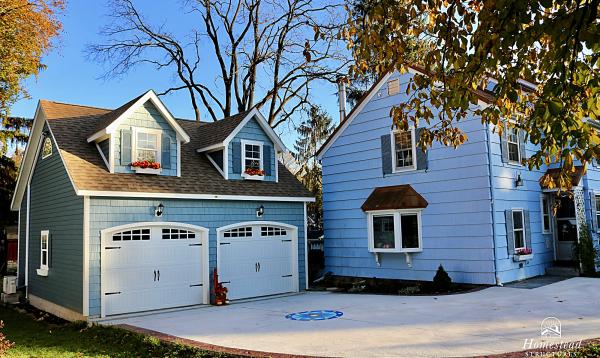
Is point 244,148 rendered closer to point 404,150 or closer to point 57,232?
point 404,150

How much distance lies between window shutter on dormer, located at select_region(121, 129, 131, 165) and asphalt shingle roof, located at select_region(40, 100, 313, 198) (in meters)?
0.43

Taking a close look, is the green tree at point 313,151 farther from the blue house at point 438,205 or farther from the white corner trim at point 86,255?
the white corner trim at point 86,255

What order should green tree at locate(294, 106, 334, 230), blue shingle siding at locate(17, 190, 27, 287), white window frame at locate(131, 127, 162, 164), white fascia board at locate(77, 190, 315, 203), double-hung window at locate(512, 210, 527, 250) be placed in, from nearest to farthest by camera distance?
white fascia board at locate(77, 190, 315, 203)
white window frame at locate(131, 127, 162, 164)
double-hung window at locate(512, 210, 527, 250)
blue shingle siding at locate(17, 190, 27, 287)
green tree at locate(294, 106, 334, 230)

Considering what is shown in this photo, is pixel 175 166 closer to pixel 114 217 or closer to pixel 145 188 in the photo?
pixel 145 188

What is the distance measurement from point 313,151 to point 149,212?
77.9 ft

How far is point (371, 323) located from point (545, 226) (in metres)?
9.30

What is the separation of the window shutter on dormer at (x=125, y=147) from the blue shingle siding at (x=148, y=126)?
0.07 m

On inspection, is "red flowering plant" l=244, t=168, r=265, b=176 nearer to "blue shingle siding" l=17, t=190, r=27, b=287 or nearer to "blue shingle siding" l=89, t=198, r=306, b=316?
"blue shingle siding" l=89, t=198, r=306, b=316

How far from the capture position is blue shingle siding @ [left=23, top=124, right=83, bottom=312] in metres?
12.1

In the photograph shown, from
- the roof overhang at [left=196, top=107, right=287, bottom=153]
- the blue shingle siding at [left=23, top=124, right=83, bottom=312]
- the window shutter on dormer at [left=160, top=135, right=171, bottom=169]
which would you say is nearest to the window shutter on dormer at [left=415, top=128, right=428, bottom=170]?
the roof overhang at [left=196, top=107, right=287, bottom=153]

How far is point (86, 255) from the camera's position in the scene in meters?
11.6

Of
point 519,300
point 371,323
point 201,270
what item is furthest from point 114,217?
point 519,300

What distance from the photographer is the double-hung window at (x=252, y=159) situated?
607 inches

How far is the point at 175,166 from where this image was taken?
1398cm
